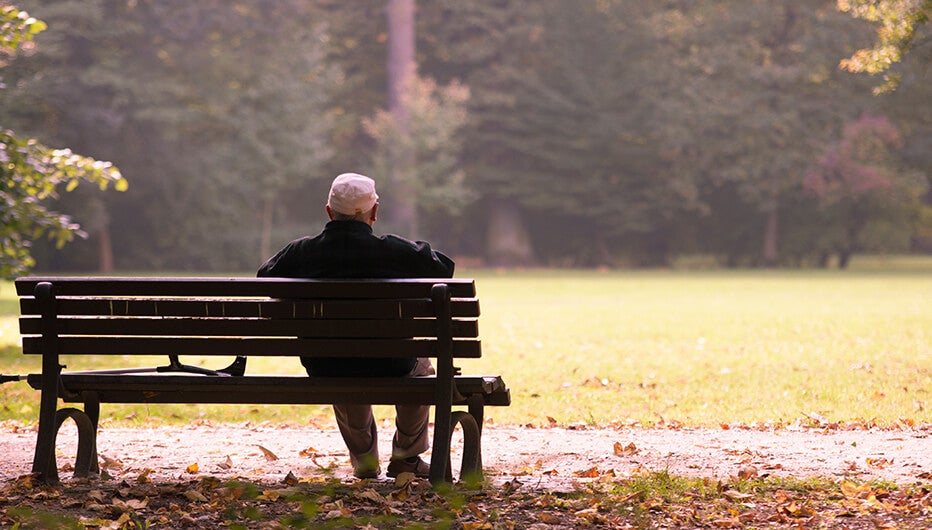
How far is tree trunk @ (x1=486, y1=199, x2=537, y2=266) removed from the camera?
5125 centimetres

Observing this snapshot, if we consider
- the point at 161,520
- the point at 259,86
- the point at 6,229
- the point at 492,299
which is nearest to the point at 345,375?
the point at 161,520

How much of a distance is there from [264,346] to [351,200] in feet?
2.54

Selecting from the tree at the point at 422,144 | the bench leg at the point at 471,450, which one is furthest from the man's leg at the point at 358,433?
the tree at the point at 422,144

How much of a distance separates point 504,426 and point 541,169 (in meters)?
42.4

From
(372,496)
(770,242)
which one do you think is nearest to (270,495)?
(372,496)

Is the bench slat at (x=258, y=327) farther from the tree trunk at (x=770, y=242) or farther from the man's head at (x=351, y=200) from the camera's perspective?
the tree trunk at (x=770, y=242)

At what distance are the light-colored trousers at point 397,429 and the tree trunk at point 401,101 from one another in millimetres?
38251

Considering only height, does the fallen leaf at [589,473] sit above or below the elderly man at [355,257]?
below

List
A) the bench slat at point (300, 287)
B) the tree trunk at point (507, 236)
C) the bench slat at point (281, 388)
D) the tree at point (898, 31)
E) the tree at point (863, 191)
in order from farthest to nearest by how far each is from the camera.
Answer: the tree trunk at point (507, 236)
the tree at point (863, 191)
the tree at point (898, 31)
the bench slat at point (281, 388)
the bench slat at point (300, 287)

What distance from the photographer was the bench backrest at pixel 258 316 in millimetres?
5547

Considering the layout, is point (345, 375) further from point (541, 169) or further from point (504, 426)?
point (541, 169)

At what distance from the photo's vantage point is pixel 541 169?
50281mm

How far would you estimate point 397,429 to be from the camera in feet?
19.9

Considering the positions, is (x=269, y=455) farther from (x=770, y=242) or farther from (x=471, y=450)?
(x=770, y=242)
